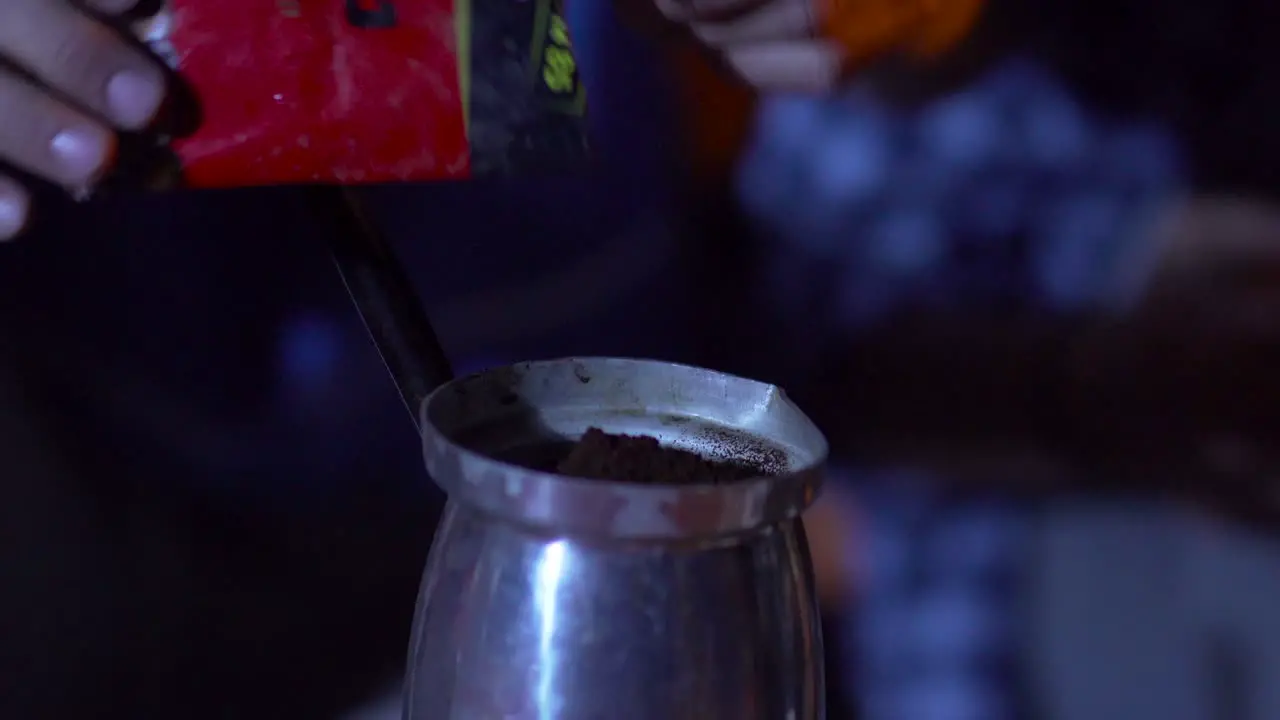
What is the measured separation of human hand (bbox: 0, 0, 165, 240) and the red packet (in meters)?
0.02

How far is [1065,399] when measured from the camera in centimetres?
71

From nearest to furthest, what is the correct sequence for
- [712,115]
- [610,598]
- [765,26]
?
[610,598], [765,26], [712,115]

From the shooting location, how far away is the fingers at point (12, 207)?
0.39 m

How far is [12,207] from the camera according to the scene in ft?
1.27

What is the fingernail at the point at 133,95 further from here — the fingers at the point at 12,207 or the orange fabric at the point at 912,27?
the orange fabric at the point at 912,27

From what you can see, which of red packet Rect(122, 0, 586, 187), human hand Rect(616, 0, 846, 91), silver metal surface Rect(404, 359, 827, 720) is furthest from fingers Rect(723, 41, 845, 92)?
silver metal surface Rect(404, 359, 827, 720)

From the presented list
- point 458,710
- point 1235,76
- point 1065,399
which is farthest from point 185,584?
point 1235,76

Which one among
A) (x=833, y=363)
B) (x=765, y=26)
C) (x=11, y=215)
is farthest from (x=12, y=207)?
(x=833, y=363)

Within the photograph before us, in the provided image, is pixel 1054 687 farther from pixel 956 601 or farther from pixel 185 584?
pixel 185 584

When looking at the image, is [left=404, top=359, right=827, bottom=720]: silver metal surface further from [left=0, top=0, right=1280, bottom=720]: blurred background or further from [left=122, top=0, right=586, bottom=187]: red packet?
[left=0, top=0, right=1280, bottom=720]: blurred background

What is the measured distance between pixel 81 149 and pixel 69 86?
0.9 inches

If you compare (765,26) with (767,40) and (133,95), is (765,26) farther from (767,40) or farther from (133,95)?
(133,95)

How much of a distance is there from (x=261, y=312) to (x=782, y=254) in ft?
1.25

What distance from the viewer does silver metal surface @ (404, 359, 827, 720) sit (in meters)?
0.32
